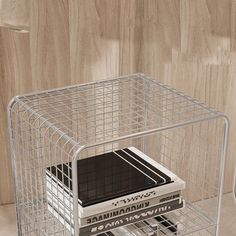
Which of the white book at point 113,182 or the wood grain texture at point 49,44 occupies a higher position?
the wood grain texture at point 49,44

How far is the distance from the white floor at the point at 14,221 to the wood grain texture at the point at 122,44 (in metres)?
0.04

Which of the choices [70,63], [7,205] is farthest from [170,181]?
[7,205]

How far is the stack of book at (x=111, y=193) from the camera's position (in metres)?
1.27

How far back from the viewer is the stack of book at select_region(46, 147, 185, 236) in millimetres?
1268

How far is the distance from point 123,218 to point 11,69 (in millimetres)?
596

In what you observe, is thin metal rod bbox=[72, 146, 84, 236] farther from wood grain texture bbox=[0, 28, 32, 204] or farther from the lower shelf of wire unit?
wood grain texture bbox=[0, 28, 32, 204]

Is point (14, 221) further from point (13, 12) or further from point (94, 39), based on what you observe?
point (13, 12)

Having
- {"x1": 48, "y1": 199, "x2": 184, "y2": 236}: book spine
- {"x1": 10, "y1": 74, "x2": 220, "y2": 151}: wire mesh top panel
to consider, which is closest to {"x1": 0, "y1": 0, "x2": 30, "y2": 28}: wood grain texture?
{"x1": 10, "y1": 74, "x2": 220, "y2": 151}: wire mesh top panel

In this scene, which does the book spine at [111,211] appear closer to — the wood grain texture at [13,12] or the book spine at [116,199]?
the book spine at [116,199]

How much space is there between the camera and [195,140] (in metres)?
1.88

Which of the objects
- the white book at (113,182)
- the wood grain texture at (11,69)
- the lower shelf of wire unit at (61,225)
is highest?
the wood grain texture at (11,69)

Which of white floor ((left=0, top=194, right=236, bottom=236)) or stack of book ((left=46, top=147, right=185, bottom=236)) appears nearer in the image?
stack of book ((left=46, top=147, right=185, bottom=236))

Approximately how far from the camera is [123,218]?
4.26 ft

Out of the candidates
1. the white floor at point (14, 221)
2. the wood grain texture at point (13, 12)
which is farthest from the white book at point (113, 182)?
the white floor at point (14, 221)
